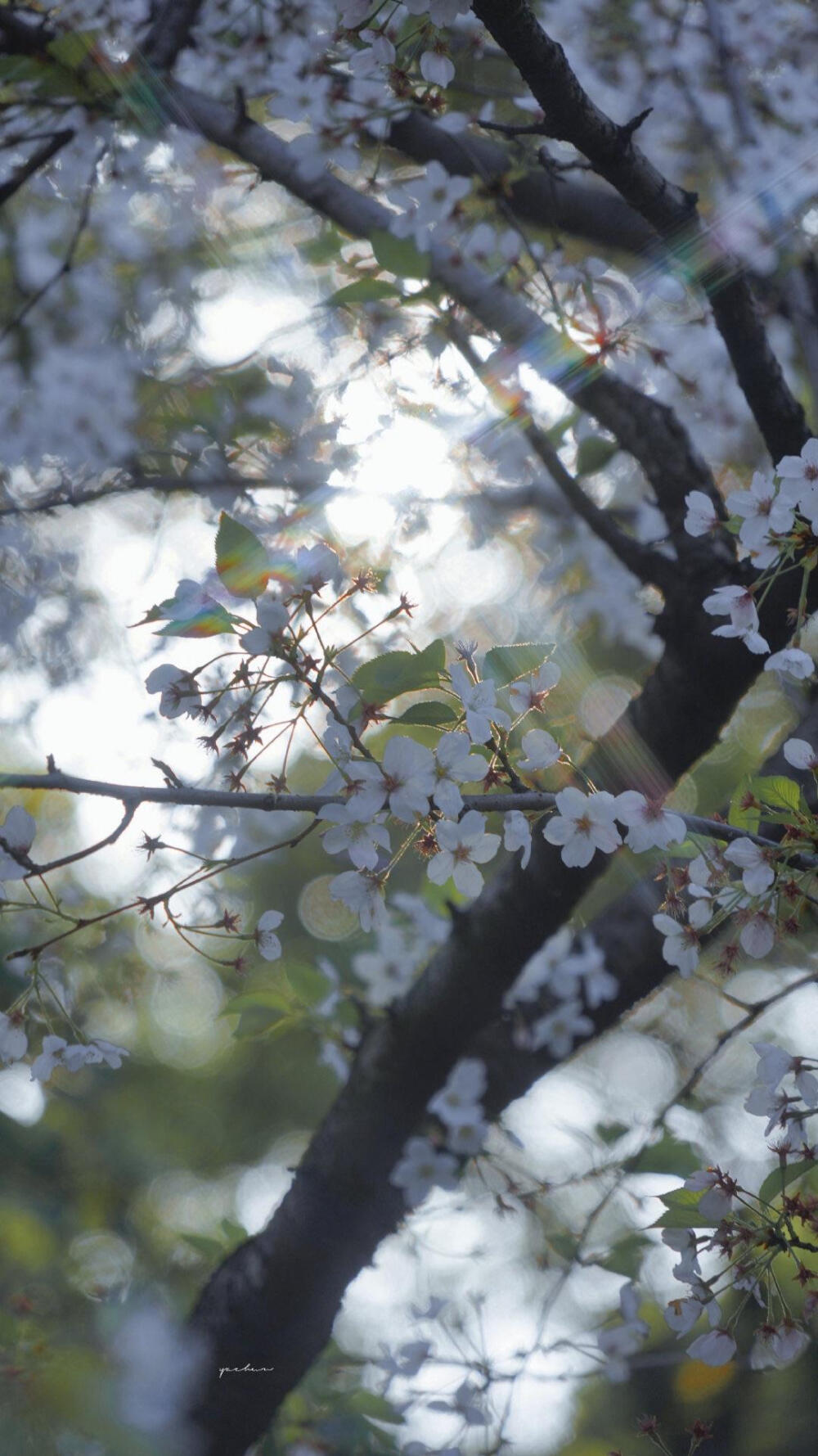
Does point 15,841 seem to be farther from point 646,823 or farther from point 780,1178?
point 780,1178

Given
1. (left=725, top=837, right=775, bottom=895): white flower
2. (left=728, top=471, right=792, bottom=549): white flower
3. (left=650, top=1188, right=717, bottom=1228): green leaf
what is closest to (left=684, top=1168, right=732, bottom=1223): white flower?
(left=650, top=1188, right=717, bottom=1228): green leaf

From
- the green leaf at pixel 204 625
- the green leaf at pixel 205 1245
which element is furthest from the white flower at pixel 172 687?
the green leaf at pixel 205 1245

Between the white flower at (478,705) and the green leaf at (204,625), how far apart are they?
23cm

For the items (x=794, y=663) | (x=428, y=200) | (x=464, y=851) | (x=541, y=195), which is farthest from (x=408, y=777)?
(x=541, y=195)

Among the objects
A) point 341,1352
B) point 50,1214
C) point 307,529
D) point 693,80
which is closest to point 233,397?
point 307,529

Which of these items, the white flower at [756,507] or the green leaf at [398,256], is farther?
the green leaf at [398,256]

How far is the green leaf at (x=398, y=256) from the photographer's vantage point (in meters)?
1.80

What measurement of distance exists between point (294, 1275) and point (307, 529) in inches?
63.9

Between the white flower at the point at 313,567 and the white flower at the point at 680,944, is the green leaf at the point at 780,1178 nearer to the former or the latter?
the white flower at the point at 680,944

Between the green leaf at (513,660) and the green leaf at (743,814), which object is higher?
the green leaf at (513,660)

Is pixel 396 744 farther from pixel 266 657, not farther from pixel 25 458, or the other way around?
pixel 25 458

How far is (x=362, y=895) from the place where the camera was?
43.3 inches

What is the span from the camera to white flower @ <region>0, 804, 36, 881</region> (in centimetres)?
104

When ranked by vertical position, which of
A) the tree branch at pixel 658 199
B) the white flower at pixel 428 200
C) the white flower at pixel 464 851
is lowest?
the white flower at pixel 464 851
